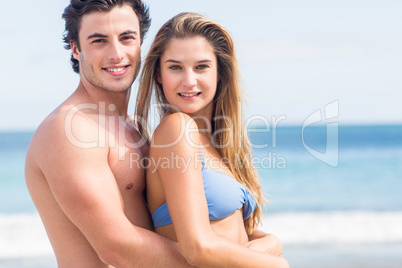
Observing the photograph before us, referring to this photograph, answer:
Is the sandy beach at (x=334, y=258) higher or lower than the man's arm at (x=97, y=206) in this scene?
lower

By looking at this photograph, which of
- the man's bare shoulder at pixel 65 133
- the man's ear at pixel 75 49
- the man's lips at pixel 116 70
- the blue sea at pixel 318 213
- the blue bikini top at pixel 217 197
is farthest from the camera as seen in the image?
the blue sea at pixel 318 213

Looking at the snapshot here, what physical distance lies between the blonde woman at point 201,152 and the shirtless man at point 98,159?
0.47 feet

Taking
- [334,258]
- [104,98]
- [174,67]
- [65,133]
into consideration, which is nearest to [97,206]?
[65,133]

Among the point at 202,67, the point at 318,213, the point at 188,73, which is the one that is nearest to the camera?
the point at 188,73

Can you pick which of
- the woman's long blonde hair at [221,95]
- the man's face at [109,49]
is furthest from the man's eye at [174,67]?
the man's face at [109,49]

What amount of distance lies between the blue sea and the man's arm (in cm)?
168

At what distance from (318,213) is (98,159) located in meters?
9.91

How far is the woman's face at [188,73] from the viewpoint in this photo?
120 inches

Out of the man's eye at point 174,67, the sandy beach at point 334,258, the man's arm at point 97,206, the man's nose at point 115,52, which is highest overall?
the man's nose at point 115,52

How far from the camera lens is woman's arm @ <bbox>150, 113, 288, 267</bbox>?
8.44ft

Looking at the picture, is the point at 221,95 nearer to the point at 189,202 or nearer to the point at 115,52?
the point at 115,52

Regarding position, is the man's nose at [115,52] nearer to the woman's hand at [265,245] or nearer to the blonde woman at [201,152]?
the blonde woman at [201,152]

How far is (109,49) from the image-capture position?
315cm

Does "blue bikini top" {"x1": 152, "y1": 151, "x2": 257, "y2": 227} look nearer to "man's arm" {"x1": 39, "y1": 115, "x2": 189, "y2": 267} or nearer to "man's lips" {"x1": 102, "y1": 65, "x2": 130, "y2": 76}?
"man's arm" {"x1": 39, "y1": 115, "x2": 189, "y2": 267}
